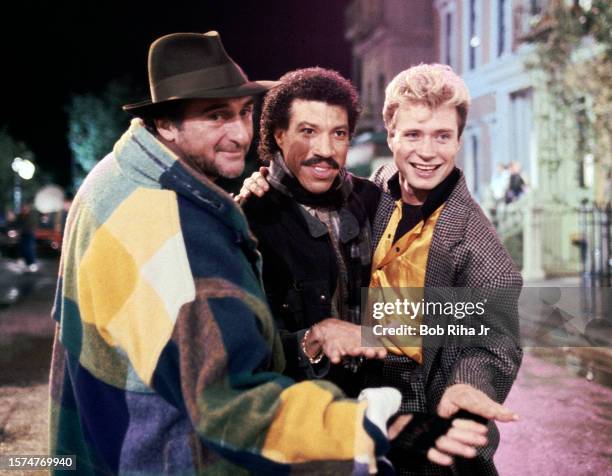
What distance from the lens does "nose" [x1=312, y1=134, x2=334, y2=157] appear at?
2674 millimetres

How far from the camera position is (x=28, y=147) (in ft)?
176

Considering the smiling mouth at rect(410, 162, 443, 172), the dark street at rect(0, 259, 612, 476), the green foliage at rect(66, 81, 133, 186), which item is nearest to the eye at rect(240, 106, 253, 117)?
the smiling mouth at rect(410, 162, 443, 172)

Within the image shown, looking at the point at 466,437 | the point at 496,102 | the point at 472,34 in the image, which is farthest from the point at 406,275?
the point at 472,34

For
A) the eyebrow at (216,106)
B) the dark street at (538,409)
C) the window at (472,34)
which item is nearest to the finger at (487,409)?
the eyebrow at (216,106)

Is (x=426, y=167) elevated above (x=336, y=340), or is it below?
above

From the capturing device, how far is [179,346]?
1.51 m

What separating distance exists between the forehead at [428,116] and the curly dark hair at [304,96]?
274 mm

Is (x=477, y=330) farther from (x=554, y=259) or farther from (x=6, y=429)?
(x=554, y=259)

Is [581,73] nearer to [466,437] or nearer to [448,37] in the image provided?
[448,37]

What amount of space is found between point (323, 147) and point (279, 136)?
0.76ft

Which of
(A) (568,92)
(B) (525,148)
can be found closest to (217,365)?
(A) (568,92)

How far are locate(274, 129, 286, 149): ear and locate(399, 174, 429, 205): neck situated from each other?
0.50 meters

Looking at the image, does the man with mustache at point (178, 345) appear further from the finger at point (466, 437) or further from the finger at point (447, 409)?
the finger at point (447, 409)

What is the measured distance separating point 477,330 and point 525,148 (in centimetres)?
1820
